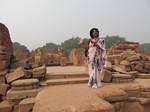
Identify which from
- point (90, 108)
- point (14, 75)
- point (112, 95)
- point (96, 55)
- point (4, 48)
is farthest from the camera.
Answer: point (4, 48)

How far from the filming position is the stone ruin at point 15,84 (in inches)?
167

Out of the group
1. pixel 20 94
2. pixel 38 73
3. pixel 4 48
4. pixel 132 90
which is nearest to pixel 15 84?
pixel 20 94

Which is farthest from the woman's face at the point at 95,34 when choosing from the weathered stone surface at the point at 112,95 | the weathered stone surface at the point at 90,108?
the weathered stone surface at the point at 90,108

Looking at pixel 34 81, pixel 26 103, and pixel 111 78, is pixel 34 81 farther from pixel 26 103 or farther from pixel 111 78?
pixel 111 78

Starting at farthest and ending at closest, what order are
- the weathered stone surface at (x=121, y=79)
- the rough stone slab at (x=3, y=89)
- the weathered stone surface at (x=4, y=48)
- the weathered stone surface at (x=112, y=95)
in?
the weathered stone surface at (x=121, y=79) < the weathered stone surface at (x=4, y=48) < the rough stone slab at (x=3, y=89) < the weathered stone surface at (x=112, y=95)

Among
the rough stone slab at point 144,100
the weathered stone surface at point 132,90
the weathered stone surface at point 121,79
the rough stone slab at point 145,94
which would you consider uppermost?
the weathered stone surface at point 121,79

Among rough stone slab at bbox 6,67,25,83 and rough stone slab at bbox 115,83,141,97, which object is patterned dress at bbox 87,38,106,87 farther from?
rough stone slab at bbox 6,67,25,83

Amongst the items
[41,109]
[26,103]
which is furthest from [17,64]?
[41,109]

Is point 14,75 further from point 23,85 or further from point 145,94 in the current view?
point 145,94

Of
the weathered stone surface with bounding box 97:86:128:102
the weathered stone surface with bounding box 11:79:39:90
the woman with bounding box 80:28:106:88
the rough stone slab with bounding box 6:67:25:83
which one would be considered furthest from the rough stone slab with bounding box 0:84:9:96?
the weathered stone surface with bounding box 97:86:128:102

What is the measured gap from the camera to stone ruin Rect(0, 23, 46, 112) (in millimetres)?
4230

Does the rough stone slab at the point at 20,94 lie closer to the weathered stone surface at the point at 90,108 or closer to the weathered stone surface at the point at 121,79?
the weathered stone surface at the point at 90,108

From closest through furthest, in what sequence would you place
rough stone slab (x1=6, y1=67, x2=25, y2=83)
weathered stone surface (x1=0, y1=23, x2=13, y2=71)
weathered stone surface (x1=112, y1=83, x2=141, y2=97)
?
1. weathered stone surface (x1=112, y1=83, x2=141, y2=97)
2. rough stone slab (x1=6, y1=67, x2=25, y2=83)
3. weathered stone surface (x1=0, y1=23, x2=13, y2=71)

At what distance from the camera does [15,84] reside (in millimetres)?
4484
